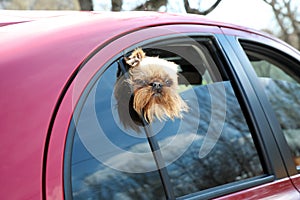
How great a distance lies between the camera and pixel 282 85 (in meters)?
2.68

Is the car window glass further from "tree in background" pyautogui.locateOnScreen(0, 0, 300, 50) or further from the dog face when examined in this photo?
"tree in background" pyautogui.locateOnScreen(0, 0, 300, 50)

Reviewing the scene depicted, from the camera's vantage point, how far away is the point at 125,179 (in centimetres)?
143

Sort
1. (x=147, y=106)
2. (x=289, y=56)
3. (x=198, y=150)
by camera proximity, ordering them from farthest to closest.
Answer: (x=289, y=56)
(x=198, y=150)
(x=147, y=106)

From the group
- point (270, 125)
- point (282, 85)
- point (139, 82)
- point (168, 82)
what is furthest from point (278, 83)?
point (139, 82)

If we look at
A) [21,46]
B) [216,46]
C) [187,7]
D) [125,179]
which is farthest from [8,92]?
[187,7]

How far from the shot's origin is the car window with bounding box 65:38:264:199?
1.35 metres

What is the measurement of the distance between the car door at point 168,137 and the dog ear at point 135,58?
0.07 feet

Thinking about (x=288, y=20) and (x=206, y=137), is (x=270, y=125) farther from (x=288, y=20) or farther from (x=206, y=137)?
(x=288, y=20)

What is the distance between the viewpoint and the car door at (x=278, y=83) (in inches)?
80.9

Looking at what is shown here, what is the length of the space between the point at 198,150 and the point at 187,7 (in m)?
2.15

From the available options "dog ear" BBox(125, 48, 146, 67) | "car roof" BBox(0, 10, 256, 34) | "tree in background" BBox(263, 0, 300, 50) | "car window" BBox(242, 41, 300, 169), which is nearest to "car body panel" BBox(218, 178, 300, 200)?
"car window" BBox(242, 41, 300, 169)

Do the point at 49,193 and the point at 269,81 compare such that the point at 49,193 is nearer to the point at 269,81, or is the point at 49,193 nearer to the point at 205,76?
the point at 205,76

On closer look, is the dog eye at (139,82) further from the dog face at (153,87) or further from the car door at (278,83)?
the car door at (278,83)

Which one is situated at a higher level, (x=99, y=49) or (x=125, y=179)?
(x=99, y=49)
